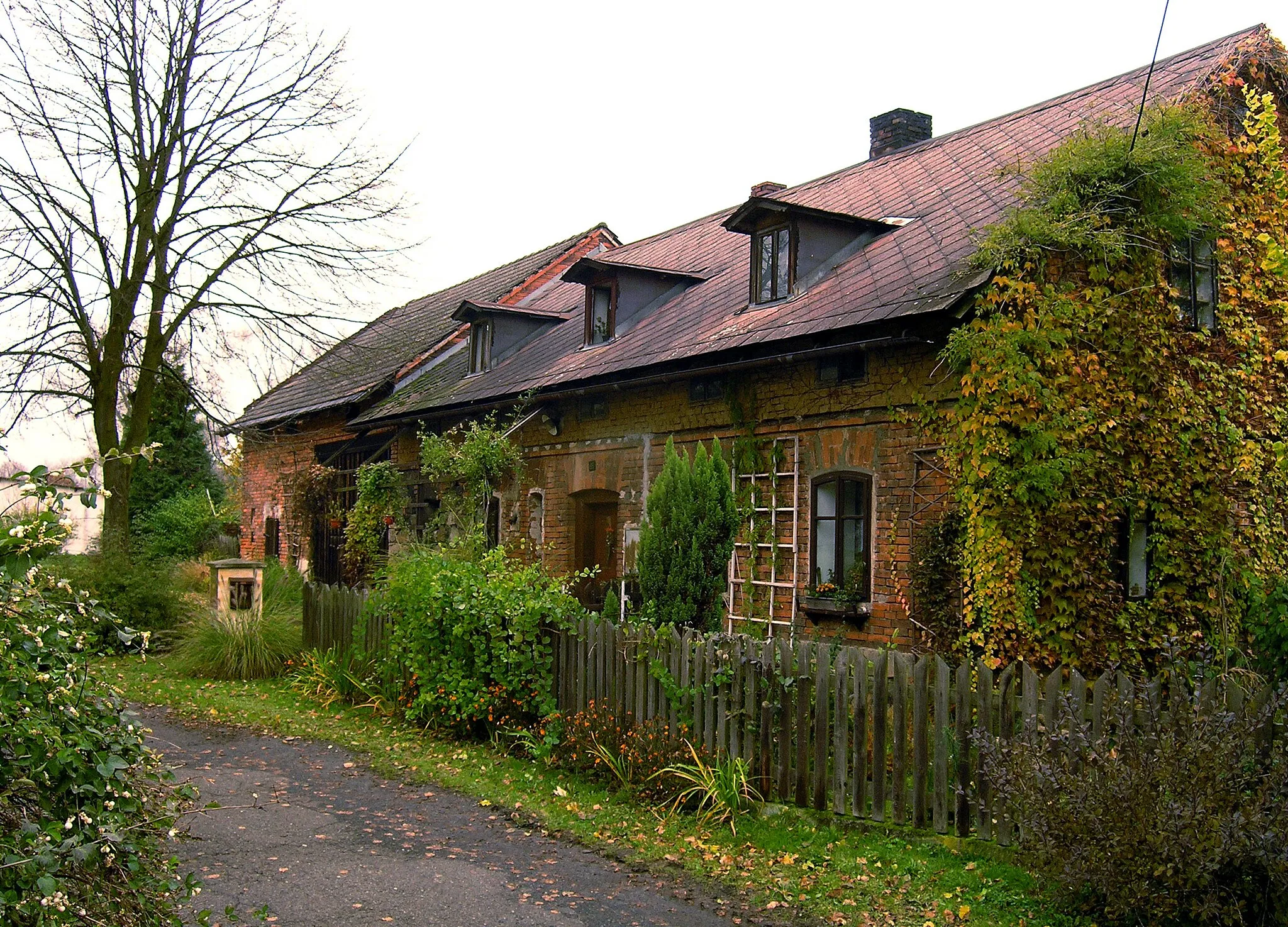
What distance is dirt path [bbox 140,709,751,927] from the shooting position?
18.1ft

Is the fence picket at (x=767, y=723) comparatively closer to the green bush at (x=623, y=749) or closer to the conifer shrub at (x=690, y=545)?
the green bush at (x=623, y=749)

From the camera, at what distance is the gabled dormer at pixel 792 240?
12.2m

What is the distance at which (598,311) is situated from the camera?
623 inches

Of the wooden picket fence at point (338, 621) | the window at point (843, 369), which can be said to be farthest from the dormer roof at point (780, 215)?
the wooden picket fence at point (338, 621)

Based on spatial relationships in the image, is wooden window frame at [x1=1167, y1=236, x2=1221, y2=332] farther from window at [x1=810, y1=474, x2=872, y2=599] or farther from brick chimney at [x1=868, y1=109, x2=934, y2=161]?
brick chimney at [x1=868, y1=109, x2=934, y2=161]

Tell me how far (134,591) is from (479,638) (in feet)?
27.7

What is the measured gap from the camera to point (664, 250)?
18438mm

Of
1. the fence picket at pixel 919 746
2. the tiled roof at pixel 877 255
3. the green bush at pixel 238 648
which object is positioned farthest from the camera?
the green bush at pixel 238 648

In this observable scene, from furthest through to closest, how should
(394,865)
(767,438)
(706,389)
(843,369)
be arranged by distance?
(706,389) → (767,438) → (843,369) → (394,865)

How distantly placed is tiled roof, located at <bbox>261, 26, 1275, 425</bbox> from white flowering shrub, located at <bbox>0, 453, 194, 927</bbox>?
7.42 meters

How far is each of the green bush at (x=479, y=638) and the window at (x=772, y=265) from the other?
14.9ft

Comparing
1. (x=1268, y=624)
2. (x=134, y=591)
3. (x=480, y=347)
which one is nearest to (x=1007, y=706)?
(x=1268, y=624)

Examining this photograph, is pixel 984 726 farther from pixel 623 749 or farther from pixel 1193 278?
pixel 1193 278

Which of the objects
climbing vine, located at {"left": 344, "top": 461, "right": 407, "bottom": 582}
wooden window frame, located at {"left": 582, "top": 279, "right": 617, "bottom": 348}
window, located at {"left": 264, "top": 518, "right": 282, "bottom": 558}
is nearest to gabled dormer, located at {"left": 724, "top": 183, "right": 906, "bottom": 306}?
wooden window frame, located at {"left": 582, "top": 279, "right": 617, "bottom": 348}
